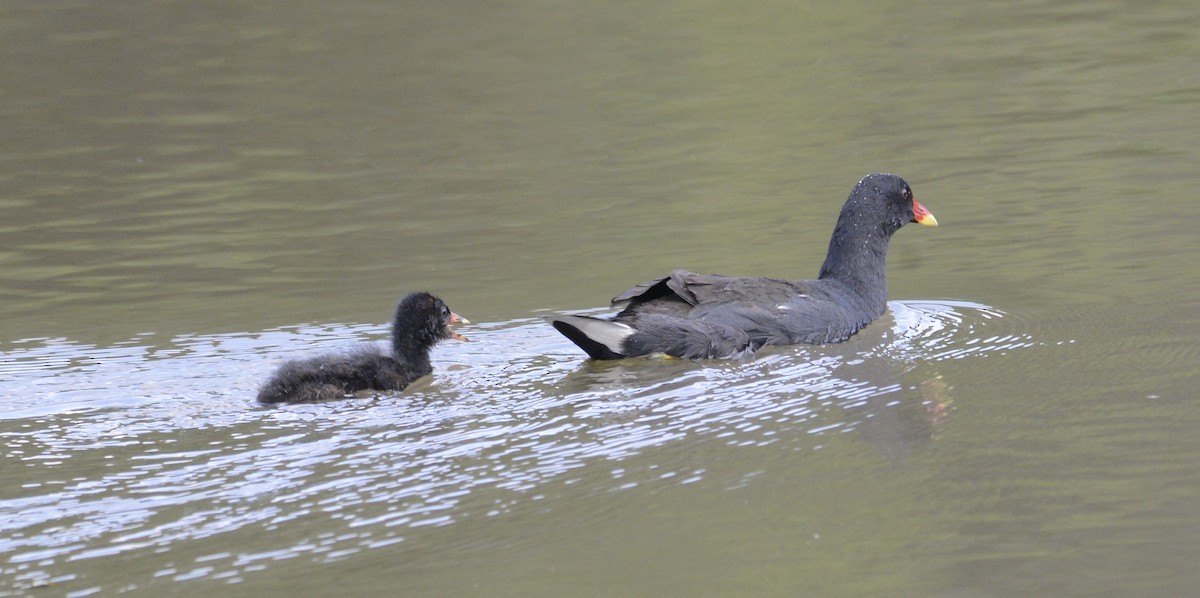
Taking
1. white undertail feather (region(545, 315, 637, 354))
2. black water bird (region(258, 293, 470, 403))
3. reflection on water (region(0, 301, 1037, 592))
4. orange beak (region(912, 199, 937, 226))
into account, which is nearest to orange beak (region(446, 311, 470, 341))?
black water bird (region(258, 293, 470, 403))

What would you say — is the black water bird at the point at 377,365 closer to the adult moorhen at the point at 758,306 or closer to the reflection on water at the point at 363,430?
the reflection on water at the point at 363,430

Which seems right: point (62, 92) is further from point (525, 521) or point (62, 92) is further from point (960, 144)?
point (525, 521)

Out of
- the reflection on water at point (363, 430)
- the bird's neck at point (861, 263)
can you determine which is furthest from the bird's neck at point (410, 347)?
the bird's neck at point (861, 263)

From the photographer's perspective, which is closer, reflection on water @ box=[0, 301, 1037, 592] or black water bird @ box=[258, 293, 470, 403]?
reflection on water @ box=[0, 301, 1037, 592]

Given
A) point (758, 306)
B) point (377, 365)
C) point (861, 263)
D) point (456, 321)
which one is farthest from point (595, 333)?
point (861, 263)

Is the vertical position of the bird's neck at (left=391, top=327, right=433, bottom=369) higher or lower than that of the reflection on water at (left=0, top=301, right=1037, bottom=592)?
higher

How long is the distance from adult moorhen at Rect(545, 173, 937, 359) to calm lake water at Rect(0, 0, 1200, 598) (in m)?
0.16

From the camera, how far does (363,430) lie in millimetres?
7145

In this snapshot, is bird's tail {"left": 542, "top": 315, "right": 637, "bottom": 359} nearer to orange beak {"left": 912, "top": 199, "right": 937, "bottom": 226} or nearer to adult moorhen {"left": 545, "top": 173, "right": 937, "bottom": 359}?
adult moorhen {"left": 545, "top": 173, "right": 937, "bottom": 359}

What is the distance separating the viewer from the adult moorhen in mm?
8453

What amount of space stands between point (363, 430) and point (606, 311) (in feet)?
8.98

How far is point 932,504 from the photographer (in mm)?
5801

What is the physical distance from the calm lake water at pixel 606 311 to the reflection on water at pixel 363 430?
0.03 meters

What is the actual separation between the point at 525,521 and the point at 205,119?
1378 cm
